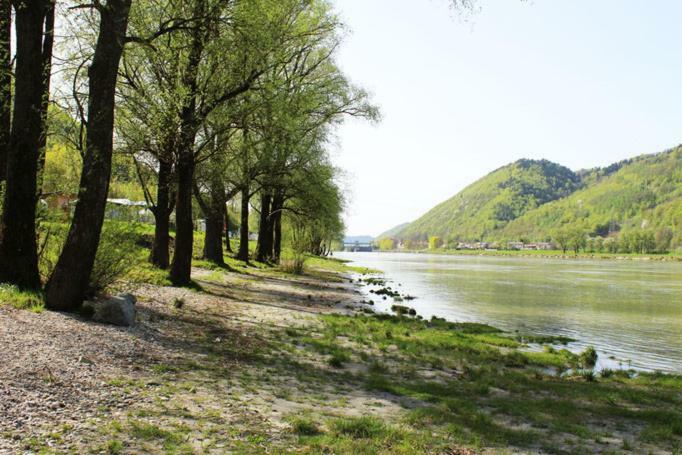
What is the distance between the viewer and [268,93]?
18.1 m

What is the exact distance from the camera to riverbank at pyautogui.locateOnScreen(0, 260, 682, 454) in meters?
5.32

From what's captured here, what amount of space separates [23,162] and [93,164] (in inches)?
81.2

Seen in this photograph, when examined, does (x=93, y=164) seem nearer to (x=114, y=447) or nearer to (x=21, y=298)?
(x=21, y=298)

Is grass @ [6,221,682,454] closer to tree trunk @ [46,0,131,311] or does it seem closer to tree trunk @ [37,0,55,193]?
tree trunk @ [46,0,131,311]

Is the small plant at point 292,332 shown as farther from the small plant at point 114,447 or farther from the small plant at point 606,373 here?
the small plant at point 114,447

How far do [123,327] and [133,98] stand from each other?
9.96 meters

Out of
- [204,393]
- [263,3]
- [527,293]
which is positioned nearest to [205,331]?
→ [204,393]

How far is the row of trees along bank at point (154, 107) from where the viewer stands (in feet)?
33.7

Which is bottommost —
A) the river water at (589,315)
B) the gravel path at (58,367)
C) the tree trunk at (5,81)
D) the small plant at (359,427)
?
the river water at (589,315)

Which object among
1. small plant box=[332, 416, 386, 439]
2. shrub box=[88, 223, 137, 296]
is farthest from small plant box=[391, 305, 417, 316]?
small plant box=[332, 416, 386, 439]

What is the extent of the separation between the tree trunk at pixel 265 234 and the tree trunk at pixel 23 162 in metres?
24.5

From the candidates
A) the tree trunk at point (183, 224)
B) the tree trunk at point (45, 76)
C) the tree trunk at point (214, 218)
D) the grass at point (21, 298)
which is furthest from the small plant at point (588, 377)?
the tree trunk at point (214, 218)

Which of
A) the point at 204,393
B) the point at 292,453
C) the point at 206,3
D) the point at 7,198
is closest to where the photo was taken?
the point at 292,453

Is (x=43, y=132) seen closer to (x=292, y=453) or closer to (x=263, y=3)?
(x=263, y=3)
